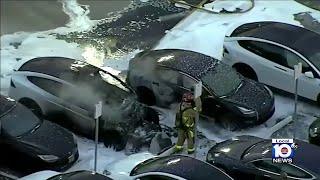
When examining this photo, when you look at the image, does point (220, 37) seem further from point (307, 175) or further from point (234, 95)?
point (307, 175)

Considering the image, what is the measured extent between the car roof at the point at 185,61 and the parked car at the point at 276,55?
86 cm

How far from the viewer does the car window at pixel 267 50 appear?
16266 millimetres

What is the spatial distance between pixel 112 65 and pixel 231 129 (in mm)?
3591

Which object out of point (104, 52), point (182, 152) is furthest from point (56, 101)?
point (104, 52)

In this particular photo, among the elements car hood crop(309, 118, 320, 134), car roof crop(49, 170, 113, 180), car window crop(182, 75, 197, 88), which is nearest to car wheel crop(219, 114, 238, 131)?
car window crop(182, 75, 197, 88)

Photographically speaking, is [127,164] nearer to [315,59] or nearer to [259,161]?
[259,161]

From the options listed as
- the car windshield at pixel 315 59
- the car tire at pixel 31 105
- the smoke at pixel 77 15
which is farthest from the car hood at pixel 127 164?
the smoke at pixel 77 15

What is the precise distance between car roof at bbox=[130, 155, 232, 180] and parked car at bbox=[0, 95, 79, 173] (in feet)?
5.44

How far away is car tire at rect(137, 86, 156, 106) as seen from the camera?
15.8 metres

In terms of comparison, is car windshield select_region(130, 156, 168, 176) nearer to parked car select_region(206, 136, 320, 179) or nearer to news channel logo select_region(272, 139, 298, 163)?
parked car select_region(206, 136, 320, 179)

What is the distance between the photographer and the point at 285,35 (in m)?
16.8

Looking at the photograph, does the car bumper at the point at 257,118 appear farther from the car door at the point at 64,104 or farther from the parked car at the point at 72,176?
the parked car at the point at 72,176

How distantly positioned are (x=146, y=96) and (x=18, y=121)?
2957 mm

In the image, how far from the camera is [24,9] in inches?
797
